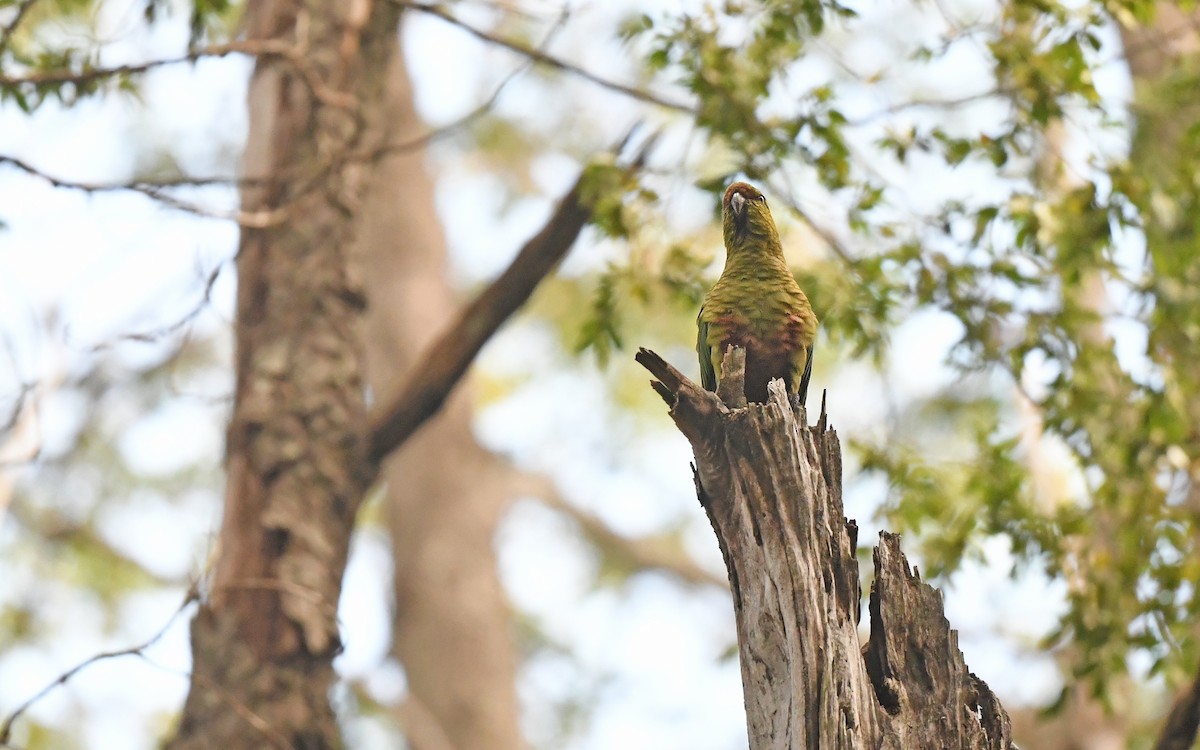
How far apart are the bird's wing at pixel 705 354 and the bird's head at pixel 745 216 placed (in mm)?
356

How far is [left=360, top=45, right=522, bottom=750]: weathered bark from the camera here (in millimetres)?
11500

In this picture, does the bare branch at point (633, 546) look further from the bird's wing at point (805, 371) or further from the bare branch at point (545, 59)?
the bird's wing at point (805, 371)

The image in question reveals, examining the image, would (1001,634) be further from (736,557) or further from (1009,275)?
(736,557)

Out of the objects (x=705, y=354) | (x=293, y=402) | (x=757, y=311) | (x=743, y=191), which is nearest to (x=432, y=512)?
(x=293, y=402)

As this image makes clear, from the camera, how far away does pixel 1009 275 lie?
5.84 metres

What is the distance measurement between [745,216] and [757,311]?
1.64ft

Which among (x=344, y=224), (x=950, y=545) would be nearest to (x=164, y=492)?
(x=344, y=224)

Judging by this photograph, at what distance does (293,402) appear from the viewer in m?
6.14

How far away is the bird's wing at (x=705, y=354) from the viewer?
15.9 feet

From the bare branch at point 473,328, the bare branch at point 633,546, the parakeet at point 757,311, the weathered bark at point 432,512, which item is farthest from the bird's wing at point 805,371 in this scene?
the bare branch at point 633,546

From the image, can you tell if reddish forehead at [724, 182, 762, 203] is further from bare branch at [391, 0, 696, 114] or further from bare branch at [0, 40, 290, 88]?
bare branch at [0, 40, 290, 88]

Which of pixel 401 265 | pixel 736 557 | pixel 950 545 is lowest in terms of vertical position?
pixel 736 557

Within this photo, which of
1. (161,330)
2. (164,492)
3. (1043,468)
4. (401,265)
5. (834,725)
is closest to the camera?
(834,725)

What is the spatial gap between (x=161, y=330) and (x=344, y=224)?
161 cm
